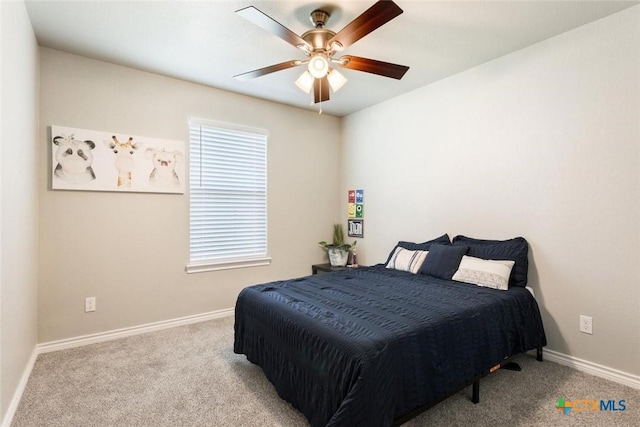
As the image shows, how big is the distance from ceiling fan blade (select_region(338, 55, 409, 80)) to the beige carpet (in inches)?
87.8

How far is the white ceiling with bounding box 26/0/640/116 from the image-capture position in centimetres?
218

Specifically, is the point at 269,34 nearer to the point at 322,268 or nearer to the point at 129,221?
the point at 129,221

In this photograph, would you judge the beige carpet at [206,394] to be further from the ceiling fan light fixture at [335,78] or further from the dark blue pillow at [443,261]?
the ceiling fan light fixture at [335,78]

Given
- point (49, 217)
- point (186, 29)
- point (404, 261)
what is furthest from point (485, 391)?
point (49, 217)

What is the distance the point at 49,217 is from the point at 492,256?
387cm

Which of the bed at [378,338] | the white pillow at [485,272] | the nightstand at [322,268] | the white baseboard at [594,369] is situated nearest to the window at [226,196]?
the nightstand at [322,268]

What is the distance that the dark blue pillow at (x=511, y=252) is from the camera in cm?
262

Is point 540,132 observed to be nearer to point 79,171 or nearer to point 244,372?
point 244,372

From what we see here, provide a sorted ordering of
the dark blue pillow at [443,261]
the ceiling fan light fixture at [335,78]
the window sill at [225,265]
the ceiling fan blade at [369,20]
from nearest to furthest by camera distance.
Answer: the ceiling fan blade at [369,20] < the ceiling fan light fixture at [335,78] < the dark blue pillow at [443,261] < the window sill at [225,265]

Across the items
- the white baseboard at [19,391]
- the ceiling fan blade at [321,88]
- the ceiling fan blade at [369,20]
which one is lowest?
Answer: the white baseboard at [19,391]

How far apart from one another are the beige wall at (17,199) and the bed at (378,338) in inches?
53.6

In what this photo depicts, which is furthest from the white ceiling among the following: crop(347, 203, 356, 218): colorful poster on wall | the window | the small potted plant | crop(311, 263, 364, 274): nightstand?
crop(311, 263, 364, 274): nightstand

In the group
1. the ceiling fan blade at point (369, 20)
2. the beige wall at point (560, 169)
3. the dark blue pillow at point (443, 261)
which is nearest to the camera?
the ceiling fan blade at point (369, 20)

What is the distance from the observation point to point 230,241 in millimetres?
3777
